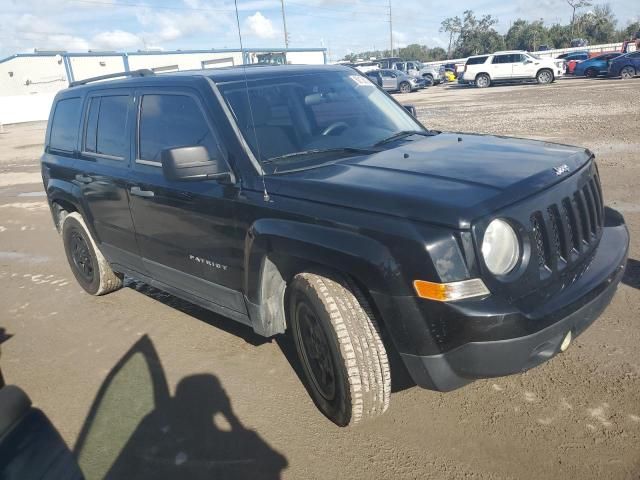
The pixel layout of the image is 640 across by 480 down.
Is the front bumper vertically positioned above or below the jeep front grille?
below

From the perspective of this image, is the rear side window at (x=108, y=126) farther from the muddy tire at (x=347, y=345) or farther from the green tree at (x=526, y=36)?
the green tree at (x=526, y=36)

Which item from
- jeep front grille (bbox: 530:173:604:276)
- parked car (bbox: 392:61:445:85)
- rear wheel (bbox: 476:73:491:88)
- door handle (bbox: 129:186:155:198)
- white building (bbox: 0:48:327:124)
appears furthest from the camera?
white building (bbox: 0:48:327:124)

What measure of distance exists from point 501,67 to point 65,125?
3065 centimetres

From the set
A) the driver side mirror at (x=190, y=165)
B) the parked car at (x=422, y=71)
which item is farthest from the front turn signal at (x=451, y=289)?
the parked car at (x=422, y=71)

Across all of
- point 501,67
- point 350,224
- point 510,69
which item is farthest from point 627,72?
point 350,224

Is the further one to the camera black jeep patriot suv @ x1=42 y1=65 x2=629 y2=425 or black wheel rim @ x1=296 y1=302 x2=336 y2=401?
black wheel rim @ x1=296 y1=302 x2=336 y2=401

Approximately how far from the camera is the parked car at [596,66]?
31.1m

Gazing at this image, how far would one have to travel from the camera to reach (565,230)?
273 cm

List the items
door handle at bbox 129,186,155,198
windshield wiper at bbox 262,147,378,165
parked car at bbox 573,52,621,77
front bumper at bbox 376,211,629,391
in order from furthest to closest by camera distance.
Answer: parked car at bbox 573,52,621,77
door handle at bbox 129,186,155,198
windshield wiper at bbox 262,147,378,165
front bumper at bbox 376,211,629,391

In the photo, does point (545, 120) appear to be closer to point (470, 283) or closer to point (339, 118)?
point (339, 118)

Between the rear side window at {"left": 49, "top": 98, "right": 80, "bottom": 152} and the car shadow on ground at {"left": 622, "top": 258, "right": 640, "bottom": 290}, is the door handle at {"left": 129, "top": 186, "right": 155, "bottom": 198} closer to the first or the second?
the rear side window at {"left": 49, "top": 98, "right": 80, "bottom": 152}

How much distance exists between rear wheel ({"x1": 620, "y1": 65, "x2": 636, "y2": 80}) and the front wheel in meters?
3.55

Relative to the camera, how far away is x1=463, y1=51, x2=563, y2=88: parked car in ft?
98.8

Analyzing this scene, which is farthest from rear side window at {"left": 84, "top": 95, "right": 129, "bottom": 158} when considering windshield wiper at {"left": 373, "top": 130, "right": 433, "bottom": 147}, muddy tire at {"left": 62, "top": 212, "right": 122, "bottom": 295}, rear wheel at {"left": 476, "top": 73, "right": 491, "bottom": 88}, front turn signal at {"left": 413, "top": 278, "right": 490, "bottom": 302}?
rear wheel at {"left": 476, "top": 73, "right": 491, "bottom": 88}
